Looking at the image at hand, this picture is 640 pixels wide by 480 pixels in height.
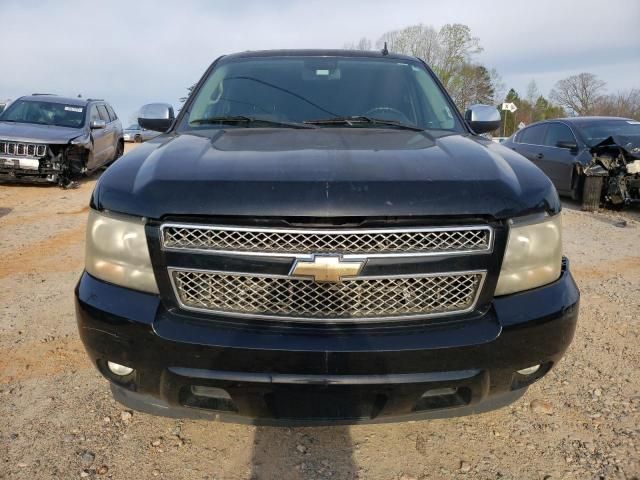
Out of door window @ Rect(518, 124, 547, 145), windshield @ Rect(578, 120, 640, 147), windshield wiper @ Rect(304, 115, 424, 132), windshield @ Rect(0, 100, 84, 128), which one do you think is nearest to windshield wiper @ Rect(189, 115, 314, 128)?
windshield wiper @ Rect(304, 115, 424, 132)

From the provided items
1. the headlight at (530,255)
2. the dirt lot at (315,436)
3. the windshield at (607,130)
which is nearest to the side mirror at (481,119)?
the headlight at (530,255)

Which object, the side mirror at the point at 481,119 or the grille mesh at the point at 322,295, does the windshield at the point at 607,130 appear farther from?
the grille mesh at the point at 322,295

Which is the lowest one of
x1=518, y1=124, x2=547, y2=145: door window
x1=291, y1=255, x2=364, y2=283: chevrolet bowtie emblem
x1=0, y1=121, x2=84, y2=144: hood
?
x1=291, y1=255, x2=364, y2=283: chevrolet bowtie emblem

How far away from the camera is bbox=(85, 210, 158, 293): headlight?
1.79m

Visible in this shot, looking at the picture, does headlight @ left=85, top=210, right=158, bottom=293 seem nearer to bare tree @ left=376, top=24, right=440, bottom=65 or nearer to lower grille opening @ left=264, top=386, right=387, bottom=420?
lower grille opening @ left=264, top=386, right=387, bottom=420

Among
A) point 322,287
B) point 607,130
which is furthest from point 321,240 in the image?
point 607,130

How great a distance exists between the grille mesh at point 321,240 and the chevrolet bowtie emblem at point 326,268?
0.04 meters

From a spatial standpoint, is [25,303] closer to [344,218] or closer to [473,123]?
[344,218]

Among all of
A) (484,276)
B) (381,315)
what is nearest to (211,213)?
(381,315)

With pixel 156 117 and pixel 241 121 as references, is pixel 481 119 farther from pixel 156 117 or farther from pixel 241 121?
pixel 156 117

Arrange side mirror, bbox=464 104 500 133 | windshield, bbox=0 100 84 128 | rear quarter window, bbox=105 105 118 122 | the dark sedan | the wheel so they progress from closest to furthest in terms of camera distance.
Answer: side mirror, bbox=464 104 500 133, the dark sedan, the wheel, windshield, bbox=0 100 84 128, rear quarter window, bbox=105 105 118 122

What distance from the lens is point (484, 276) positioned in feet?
5.87

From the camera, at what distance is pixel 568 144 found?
8273 mm

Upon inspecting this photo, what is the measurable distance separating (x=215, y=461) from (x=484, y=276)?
135 centimetres
